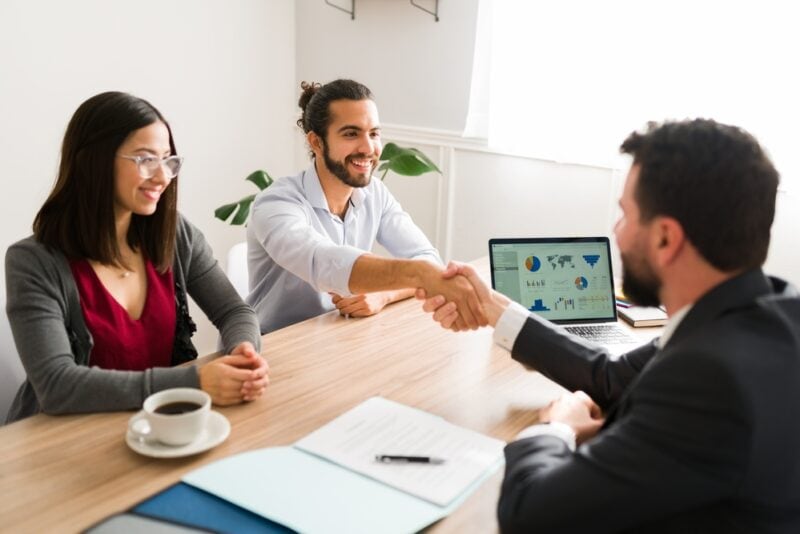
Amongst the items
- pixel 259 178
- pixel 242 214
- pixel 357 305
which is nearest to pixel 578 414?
pixel 357 305

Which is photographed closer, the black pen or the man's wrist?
the black pen

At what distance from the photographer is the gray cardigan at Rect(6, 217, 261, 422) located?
4.08ft


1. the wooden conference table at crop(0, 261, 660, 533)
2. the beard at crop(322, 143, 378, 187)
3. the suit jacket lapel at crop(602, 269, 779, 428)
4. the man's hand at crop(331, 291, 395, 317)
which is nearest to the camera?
the suit jacket lapel at crop(602, 269, 779, 428)

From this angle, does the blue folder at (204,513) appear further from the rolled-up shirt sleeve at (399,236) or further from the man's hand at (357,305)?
the rolled-up shirt sleeve at (399,236)

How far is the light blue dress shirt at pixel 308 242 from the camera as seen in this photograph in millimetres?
1826

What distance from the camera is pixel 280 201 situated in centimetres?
203

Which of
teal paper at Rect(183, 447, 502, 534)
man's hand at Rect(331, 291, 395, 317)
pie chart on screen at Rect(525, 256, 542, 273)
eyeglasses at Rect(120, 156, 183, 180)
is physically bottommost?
teal paper at Rect(183, 447, 502, 534)

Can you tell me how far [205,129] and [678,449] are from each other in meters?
2.95

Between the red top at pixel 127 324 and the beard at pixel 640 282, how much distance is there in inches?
41.4

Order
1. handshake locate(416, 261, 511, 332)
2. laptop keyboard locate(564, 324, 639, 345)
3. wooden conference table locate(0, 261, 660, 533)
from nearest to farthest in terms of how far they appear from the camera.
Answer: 1. wooden conference table locate(0, 261, 660, 533)
2. handshake locate(416, 261, 511, 332)
3. laptop keyboard locate(564, 324, 639, 345)

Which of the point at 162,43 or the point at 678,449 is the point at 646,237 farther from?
the point at 162,43

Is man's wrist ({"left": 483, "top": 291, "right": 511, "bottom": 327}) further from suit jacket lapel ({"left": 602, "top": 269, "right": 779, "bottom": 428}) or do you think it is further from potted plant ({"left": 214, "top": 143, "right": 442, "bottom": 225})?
potted plant ({"left": 214, "top": 143, "right": 442, "bottom": 225})

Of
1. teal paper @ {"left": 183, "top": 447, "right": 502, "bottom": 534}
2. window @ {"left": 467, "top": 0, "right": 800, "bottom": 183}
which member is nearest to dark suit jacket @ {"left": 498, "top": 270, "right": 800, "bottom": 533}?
teal paper @ {"left": 183, "top": 447, "right": 502, "bottom": 534}

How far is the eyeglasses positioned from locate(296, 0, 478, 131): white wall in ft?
6.44
